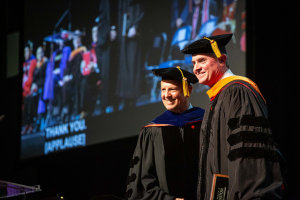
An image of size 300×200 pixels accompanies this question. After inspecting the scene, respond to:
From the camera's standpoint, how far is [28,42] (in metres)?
6.66

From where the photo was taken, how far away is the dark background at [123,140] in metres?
4.00

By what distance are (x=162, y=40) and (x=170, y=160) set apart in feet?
7.16

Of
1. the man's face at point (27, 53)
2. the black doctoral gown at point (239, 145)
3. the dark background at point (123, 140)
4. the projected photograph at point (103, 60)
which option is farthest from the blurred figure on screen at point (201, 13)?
the man's face at point (27, 53)

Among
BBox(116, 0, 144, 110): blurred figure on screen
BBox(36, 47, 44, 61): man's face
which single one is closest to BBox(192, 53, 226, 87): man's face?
BBox(116, 0, 144, 110): blurred figure on screen

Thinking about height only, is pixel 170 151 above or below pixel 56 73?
below

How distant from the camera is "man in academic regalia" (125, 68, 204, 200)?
2.91 metres

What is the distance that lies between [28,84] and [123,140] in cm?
225

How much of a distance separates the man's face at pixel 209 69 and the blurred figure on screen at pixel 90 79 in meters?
3.04

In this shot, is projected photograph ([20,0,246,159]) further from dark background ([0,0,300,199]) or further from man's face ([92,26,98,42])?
dark background ([0,0,300,199])

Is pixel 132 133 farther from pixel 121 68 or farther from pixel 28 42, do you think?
pixel 28 42

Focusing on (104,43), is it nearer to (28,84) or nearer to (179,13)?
(179,13)

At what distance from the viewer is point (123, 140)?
500 centimetres

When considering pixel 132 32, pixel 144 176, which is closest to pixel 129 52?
pixel 132 32

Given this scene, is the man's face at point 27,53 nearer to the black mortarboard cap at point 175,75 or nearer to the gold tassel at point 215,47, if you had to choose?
the black mortarboard cap at point 175,75
